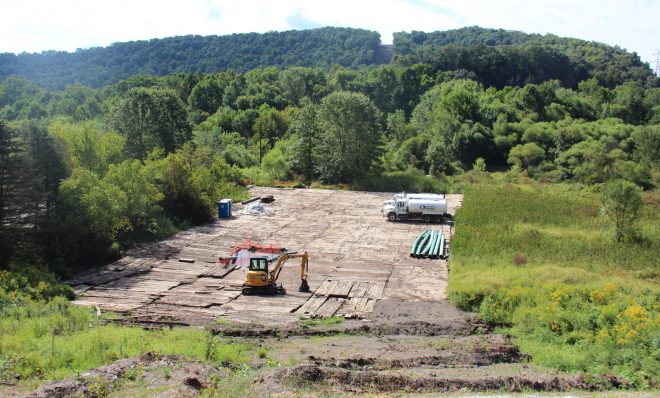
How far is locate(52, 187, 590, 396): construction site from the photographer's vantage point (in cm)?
1115

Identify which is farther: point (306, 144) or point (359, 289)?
point (306, 144)

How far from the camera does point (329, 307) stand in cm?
1895

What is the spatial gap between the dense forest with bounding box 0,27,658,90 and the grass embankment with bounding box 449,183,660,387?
70.6 metres

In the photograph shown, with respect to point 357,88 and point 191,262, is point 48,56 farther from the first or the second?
point 191,262

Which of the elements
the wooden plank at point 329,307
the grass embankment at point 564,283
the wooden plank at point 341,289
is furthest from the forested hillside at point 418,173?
the wooden plank at point 329,307

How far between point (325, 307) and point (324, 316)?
0.84 m

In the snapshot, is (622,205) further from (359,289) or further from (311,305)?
(311,305)

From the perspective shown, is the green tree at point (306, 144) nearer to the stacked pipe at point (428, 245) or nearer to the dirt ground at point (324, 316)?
the dirt ground at point (324, 316)

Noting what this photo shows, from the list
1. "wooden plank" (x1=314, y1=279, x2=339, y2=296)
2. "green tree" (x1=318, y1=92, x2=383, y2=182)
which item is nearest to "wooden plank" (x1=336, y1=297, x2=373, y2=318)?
"wooden plank" (x1=314, y1=279, x2=339, y2=296)

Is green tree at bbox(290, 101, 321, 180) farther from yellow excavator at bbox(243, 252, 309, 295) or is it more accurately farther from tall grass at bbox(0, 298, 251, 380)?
tall grass at bbox(0, 298, 251, 380)

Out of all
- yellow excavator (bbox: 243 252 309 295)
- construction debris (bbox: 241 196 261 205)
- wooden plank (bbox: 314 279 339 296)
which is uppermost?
construction debris (bbox: 241 196 261 205)

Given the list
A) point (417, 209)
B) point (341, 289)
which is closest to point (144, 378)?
point (341, 289)

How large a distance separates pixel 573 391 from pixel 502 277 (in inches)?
375

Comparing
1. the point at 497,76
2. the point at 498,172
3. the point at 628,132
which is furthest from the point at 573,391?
the point at 497,76
